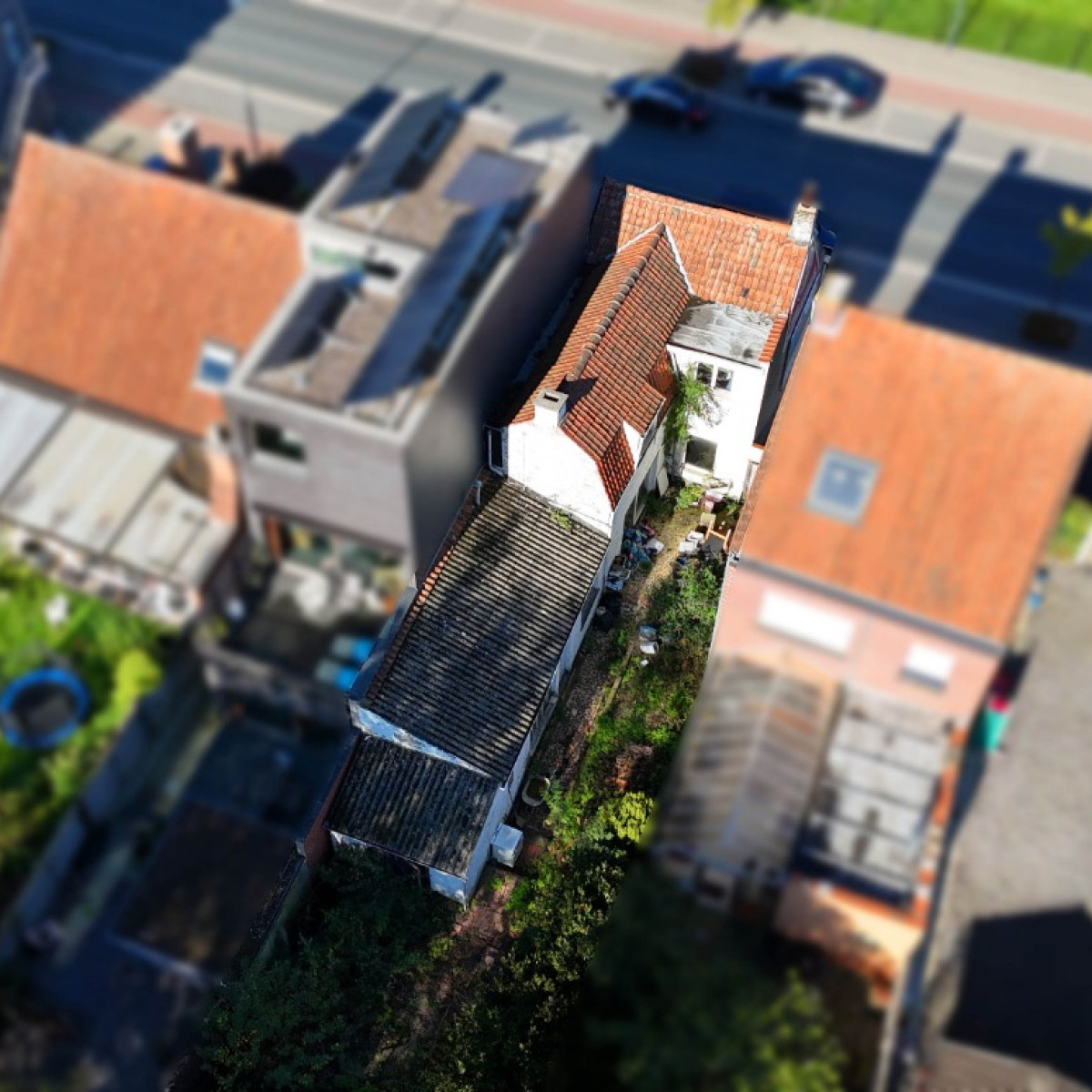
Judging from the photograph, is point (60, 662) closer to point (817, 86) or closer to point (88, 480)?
point (88, 480)

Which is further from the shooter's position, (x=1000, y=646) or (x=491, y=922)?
(x=491, y=922)

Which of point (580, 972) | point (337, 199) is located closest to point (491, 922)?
point (580, 972)

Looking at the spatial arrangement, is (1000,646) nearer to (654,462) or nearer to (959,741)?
(959,741)

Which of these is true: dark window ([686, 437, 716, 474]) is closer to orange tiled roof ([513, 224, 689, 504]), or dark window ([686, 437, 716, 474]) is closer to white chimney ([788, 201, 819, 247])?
orange tiled roof ([513, 224, 689, 504])

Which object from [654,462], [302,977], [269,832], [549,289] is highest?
[549,289]

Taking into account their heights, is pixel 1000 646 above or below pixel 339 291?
below

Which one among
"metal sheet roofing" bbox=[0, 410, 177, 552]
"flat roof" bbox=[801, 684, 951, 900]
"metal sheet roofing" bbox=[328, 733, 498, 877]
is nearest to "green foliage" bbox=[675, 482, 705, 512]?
"metal sheet roofing" bbox=[328, 733, 498, 877]
